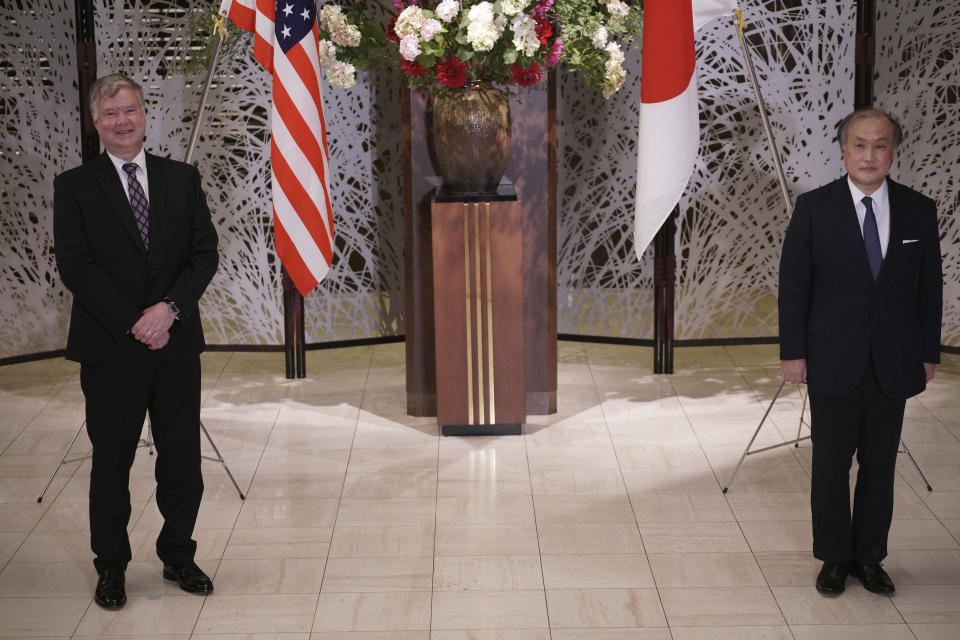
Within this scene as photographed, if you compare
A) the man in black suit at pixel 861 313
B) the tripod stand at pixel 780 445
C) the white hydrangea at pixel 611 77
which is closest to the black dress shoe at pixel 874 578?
the man in black suit at pixel 861 313

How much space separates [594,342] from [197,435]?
3.39m

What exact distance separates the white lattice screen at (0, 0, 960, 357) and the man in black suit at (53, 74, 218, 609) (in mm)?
2683

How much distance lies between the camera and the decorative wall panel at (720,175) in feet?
20.4

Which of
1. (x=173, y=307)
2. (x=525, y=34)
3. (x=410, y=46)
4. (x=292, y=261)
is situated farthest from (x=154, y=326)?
(x=525, y=34)

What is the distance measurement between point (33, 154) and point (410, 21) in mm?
2576

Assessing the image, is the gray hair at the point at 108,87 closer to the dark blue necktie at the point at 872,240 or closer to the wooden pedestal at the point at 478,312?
the wooden pedestal at the point at 478,312

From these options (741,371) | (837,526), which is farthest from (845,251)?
(741,371)

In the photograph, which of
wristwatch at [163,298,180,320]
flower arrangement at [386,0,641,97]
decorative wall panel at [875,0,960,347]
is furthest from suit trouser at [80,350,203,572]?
decorative wall panel at [875,0,960,347]

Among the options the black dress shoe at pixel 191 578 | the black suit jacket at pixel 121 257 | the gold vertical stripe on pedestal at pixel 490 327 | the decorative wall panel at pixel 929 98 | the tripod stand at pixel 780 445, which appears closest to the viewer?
the black suit jacket at pixel 121 257

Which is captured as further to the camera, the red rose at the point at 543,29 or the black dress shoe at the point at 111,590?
the red rose at the point at 543,29

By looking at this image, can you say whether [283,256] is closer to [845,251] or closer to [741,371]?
[845,251]

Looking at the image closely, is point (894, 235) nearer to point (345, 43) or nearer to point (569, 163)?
point (345, 43)

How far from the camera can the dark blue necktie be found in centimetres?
362

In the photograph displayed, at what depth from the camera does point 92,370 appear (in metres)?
3.61
